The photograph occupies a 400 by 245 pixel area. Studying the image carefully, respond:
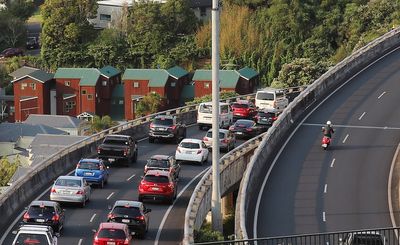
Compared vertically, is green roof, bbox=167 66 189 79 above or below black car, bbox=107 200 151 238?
above

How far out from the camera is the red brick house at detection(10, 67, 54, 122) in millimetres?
117688

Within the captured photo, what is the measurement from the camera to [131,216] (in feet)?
129

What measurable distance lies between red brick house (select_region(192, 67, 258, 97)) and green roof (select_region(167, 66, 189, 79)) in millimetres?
1848

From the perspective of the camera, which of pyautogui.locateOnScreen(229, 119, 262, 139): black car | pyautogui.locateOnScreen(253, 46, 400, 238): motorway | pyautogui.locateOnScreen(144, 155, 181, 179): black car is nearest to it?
pyautogui.locateOnScreen(253, 46, 400, 238): motorway

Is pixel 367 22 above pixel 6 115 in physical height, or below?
above

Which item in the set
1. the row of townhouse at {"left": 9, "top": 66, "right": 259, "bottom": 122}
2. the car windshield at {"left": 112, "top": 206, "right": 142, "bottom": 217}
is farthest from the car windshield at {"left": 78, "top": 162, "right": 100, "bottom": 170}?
the row of townhouse at {"left": 9, "top": 66, "right": 259, "bottom": 122}

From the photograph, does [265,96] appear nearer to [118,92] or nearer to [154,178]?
[154,178]

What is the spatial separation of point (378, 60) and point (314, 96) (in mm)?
10687

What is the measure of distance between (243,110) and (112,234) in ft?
109

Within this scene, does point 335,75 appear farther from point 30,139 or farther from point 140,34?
point 140,34

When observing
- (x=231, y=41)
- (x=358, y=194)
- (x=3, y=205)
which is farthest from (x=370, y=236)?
(x=231, y=41)

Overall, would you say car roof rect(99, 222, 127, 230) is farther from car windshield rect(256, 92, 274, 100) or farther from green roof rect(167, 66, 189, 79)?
green roof rect(167, 66, 189, 79)

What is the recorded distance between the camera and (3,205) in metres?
42.5

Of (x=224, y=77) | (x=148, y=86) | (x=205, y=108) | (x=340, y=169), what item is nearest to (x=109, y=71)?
(x=148, y=86)
